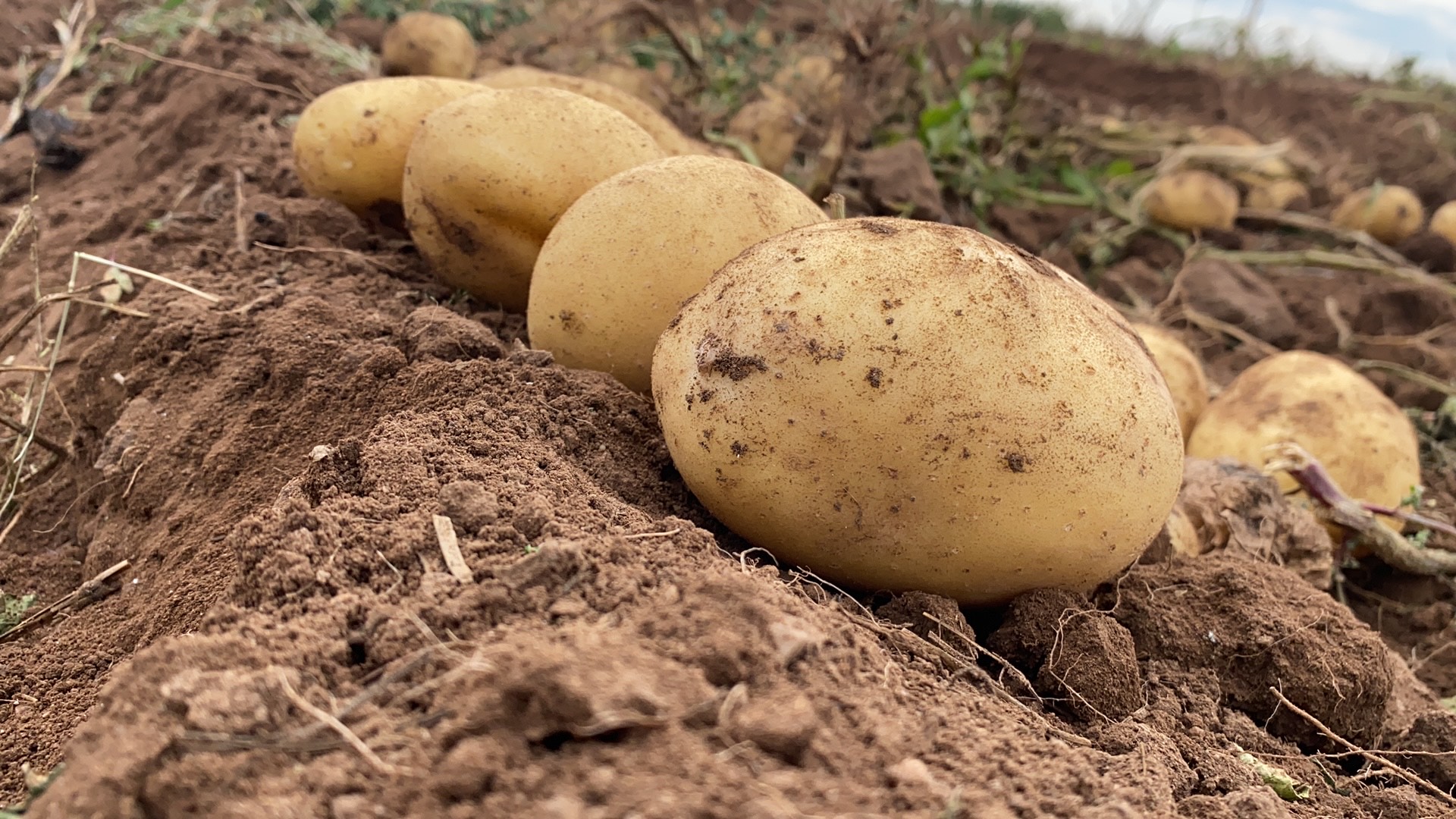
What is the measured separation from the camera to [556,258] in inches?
71.5

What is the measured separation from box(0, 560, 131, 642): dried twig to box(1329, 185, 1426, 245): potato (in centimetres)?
507

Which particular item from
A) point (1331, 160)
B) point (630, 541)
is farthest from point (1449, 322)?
point (630, 541)

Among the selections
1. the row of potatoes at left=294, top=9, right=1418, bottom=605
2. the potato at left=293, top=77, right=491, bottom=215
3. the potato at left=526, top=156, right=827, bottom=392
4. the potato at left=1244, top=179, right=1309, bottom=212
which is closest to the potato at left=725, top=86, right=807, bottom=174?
the potato at left=293, top=77, right=491, bottom=215

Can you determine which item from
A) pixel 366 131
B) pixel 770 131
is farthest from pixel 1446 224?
pixel 366 131

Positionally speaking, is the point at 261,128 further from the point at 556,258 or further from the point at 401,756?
the point at 401,756

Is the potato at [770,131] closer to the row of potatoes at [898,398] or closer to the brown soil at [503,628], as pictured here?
Answer: the brown soil at [503,628]

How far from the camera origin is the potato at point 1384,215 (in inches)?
181

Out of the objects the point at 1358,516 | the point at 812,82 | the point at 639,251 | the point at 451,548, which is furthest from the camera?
the point at 812,82

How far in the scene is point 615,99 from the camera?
2688 mm

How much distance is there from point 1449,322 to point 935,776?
4012 mm

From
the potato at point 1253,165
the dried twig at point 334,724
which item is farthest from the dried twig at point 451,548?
the potato at point 1253,165

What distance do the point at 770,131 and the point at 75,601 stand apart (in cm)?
256

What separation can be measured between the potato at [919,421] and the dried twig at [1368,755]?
1.02 ft

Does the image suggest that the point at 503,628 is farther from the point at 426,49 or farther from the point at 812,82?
the point at 812,82
